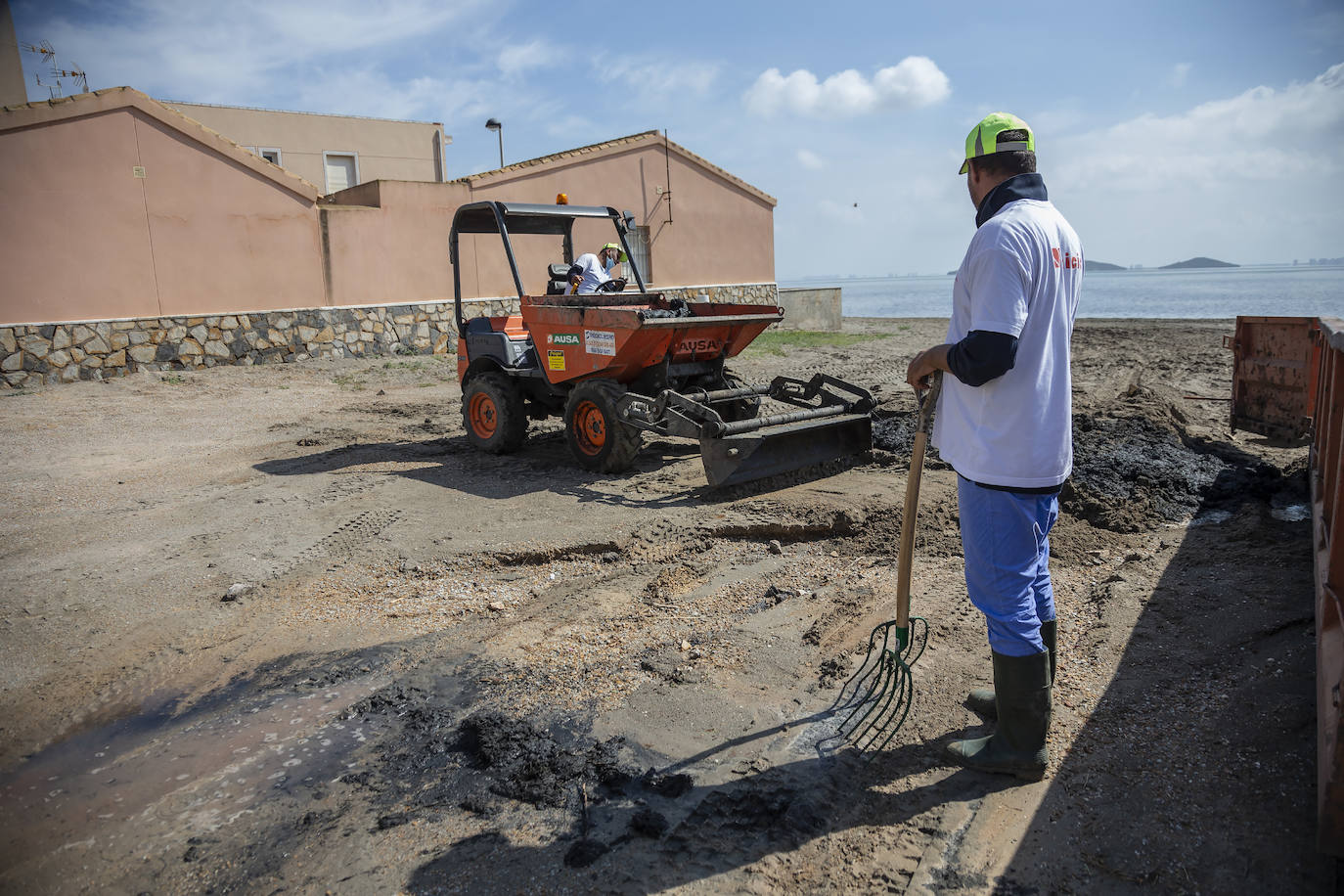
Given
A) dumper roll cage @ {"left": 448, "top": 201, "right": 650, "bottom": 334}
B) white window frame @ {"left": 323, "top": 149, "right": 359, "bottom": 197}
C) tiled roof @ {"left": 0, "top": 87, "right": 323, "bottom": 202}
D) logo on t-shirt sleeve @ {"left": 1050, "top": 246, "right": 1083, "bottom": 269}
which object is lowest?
logo on t-shirt sleeve @ {"left": 1050, "top": 246, "right": 1083, "bottom": 269}

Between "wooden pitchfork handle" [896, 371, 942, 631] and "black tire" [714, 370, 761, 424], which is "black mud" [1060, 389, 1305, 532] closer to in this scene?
"black tire" [714, 370, 761, 424]

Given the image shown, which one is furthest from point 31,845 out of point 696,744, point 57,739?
point 696,744

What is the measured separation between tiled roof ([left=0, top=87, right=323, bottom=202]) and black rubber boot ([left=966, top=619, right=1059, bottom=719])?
46.3 ft

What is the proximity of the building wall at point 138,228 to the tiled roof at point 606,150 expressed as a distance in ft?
11.4

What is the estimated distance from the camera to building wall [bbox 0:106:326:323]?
39.2 ft

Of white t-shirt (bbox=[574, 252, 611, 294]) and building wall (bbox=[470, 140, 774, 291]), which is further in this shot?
building wall (bbox=[470, 140, 774, 291])

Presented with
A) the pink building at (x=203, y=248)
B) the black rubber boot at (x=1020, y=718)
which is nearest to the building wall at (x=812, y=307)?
the pink building at (x=203, y=248)

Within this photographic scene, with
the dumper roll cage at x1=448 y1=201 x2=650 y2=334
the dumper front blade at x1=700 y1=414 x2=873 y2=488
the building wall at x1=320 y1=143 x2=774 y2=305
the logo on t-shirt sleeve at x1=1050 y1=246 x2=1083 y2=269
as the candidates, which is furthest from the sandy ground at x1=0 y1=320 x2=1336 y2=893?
the building wall at x1=320 y1=143 x2=774 y2=305

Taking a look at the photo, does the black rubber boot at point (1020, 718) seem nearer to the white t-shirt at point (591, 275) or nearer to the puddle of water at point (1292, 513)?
the puddle of water at point (1292, 513)

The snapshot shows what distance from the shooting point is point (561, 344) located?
6.79m

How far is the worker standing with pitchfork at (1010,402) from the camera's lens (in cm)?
253

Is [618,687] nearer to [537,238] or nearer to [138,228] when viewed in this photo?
[138,228]

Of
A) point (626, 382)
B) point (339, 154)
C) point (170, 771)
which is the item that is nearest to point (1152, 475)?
point (626, 382)

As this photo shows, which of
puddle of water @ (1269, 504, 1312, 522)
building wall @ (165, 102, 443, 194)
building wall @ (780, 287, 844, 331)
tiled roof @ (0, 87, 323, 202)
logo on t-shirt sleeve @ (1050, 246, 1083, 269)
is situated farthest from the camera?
building wall @ (165, 102, 443, 194)
